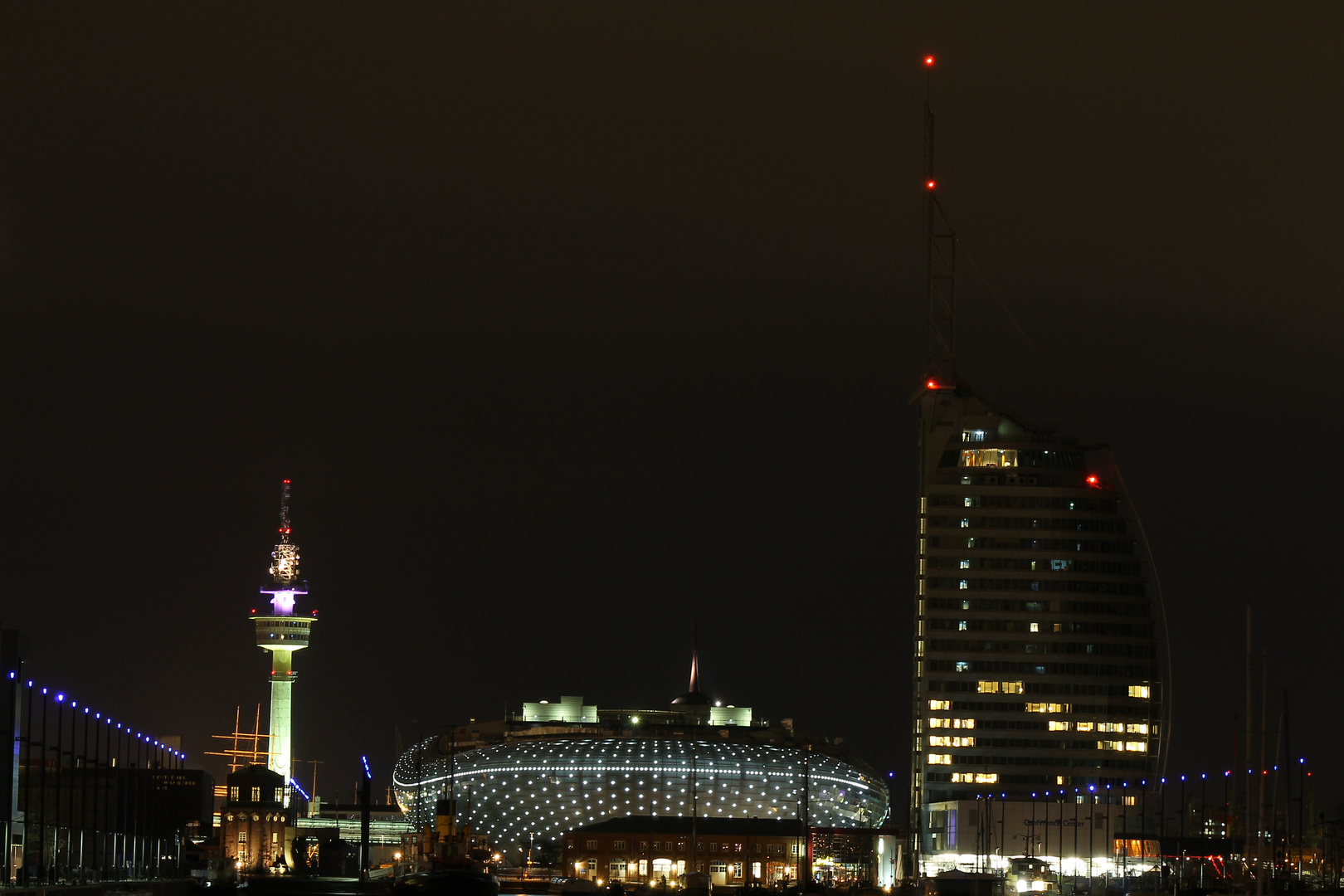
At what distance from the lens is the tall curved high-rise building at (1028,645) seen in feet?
603

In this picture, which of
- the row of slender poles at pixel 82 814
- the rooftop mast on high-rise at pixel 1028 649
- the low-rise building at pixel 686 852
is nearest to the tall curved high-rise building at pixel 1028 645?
the rooftop mast on high-rise at pixel 1028 649

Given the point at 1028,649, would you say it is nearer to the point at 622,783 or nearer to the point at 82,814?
the point at 622,783

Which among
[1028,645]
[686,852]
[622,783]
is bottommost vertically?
[686,852]

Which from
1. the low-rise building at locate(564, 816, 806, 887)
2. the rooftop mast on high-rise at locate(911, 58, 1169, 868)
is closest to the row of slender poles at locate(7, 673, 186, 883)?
the low-rise building at locate(564, 816, 806, 887)

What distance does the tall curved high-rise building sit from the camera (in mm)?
183750

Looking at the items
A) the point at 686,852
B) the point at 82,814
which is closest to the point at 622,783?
the point at 686,852

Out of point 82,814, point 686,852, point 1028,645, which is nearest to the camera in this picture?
point 82,814

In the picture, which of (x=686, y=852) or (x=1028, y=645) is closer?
(x=686, y=852)

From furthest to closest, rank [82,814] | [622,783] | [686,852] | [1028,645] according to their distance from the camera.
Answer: [622,783] → [1028,645] → [686,852] → [82,814]

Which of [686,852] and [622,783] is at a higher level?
[622,783]

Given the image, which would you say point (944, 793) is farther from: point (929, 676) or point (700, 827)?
point (700, 827)

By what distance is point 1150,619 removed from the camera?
7352 inches

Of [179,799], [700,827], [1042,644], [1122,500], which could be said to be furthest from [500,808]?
[1122,500]

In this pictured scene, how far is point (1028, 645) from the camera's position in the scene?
184000mm
